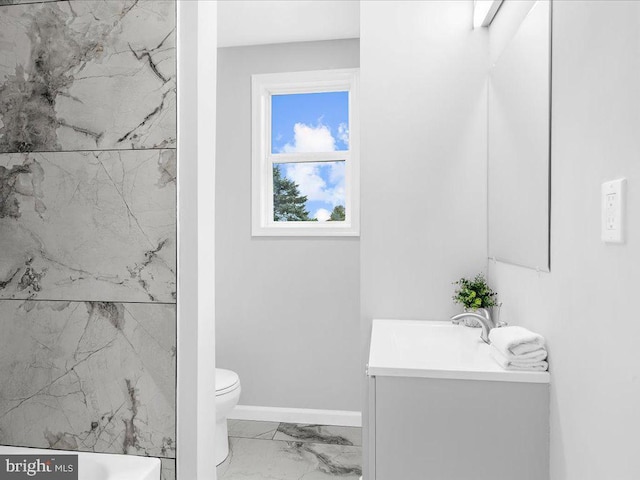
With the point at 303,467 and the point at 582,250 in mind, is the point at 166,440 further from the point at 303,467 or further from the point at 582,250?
the point at 303,467

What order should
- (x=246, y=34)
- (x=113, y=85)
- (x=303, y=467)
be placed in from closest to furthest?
(x=113, y=85), (x=303, y=467), (x=246, y=34)

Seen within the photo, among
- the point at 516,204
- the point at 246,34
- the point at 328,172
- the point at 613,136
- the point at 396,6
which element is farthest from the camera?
the point at 328,172

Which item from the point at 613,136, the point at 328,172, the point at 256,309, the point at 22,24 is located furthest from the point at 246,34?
the point at 613,136

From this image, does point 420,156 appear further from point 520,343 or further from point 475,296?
point 520,343

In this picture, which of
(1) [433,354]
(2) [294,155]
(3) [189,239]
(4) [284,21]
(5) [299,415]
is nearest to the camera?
(3) [189,239]

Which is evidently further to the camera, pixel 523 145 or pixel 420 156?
pixel 420 156

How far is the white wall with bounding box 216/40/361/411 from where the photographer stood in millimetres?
3012

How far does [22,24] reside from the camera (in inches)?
43.8

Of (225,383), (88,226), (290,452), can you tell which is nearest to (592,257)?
(88,226)

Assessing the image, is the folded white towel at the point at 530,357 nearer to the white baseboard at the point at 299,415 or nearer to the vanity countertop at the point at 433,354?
the vanity countertop at the point at 433,354

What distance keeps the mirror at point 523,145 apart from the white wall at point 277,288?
3.99 ft

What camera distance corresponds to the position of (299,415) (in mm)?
3029

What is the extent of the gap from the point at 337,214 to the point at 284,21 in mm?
1244

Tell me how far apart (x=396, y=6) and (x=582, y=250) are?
1.62m
